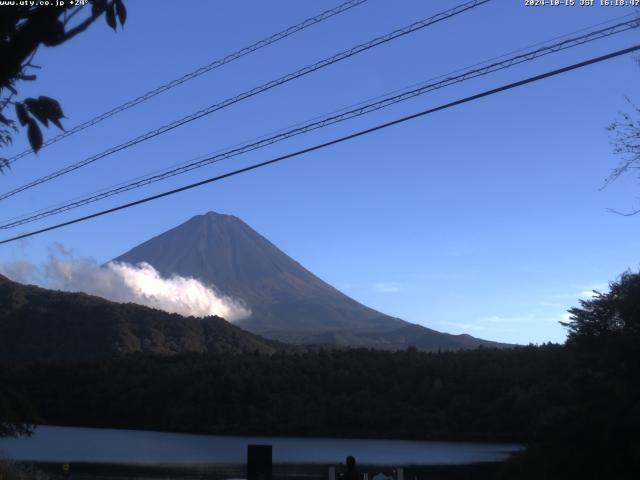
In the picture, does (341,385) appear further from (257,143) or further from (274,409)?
A: (257,143)

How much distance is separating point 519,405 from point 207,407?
106ft

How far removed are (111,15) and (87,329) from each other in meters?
103

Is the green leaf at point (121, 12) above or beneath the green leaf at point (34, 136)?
above

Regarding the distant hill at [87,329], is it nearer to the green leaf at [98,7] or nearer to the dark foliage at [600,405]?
the dark foliage at [600,405]

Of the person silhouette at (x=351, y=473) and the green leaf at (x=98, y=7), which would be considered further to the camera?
the person silhouette at (x=351, y=473)

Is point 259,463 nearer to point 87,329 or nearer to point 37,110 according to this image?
point 37,110

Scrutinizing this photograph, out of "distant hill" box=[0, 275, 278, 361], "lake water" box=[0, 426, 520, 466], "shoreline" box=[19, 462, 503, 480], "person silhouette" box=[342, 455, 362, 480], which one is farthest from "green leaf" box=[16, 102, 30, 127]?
"distant hill" box=[0, 275, 278, 361]

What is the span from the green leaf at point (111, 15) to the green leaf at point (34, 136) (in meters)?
0.53

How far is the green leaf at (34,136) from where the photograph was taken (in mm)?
3402

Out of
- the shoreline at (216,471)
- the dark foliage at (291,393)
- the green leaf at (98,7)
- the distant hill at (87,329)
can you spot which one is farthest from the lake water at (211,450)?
the green leaf at (98,7)

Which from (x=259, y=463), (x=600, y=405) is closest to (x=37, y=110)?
(x=259, y=463)

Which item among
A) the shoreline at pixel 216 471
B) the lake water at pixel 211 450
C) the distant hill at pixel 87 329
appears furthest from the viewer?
the distant hill at pixel 87 329

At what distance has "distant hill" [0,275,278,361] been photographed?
96.1m

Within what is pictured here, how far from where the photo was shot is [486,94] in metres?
8.34
